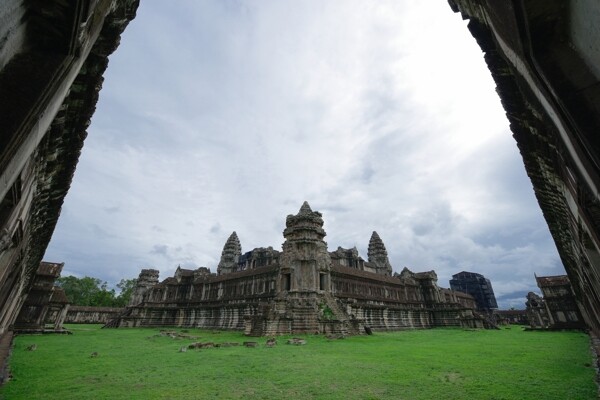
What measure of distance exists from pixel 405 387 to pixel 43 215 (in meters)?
12.3

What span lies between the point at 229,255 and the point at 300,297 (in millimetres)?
49958

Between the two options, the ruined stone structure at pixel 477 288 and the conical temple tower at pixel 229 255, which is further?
the ruined stone structure at pixel 477 288

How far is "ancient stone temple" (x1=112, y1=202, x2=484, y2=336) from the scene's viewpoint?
28.2 meters

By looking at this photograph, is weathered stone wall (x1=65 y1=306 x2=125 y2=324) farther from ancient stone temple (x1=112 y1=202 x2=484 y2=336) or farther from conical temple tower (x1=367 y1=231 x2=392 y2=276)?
conical temple tower (x1=367 y1=231 x2=392 y2=276)

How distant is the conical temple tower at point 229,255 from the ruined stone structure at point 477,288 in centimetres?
7604

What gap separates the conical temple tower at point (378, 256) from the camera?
71.2m

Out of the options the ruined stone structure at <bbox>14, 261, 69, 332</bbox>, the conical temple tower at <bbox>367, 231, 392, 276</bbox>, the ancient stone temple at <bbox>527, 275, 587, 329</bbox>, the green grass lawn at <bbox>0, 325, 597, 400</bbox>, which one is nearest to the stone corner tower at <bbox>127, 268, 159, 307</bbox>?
the ruined stone structure at <bbox>14, 261, 69, 332</bbox>

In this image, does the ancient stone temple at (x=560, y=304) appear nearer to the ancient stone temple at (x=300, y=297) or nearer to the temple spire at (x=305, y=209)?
the ancient stone temple at (x=300, y=297)

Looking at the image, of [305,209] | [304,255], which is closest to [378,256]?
[305,209]

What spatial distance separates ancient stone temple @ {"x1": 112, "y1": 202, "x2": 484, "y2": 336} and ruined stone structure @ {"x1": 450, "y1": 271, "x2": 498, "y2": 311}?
3411 centimetres

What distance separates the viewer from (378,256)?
7294 centimetres

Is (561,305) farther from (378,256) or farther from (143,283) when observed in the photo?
(143,283)

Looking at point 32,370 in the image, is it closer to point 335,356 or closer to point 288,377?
point 288,377

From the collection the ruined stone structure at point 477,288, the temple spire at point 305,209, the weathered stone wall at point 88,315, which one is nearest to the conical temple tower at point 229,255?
the weathered stone wall at point 88,315
